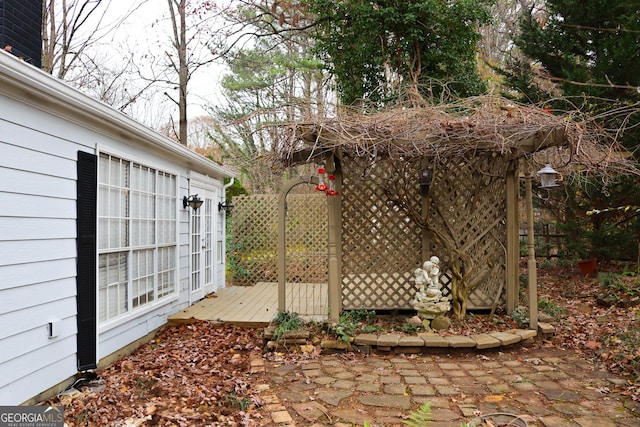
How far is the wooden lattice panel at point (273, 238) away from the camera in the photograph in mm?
8664

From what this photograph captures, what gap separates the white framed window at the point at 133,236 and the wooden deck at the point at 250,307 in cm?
58

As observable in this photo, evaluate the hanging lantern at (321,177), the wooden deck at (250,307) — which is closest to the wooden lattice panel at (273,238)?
the wooden deck at (250,307)

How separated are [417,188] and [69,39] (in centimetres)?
981

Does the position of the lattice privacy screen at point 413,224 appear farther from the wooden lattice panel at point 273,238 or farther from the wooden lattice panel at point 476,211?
the wooden lattice panel at point 273,238

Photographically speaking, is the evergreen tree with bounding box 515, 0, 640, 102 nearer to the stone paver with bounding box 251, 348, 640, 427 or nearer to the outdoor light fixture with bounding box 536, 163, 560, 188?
the outdoor light fixture with bounding box 536, 163, 560, 188

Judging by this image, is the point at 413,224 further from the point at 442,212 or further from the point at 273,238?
the point at 273,238

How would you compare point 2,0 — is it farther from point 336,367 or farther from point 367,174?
point 336,367

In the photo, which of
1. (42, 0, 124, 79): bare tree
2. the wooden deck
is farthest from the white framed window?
(42, 0, 124, 79): bare tree

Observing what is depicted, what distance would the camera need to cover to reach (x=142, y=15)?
11.2 meters

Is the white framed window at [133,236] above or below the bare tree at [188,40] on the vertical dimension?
below

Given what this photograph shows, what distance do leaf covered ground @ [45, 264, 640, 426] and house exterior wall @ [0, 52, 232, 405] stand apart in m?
0.37

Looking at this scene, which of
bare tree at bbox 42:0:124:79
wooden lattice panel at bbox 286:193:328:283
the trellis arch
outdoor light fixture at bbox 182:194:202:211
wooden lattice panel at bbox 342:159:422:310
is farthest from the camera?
bare tree at bbox 42:0:124:79

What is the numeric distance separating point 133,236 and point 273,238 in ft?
13.7

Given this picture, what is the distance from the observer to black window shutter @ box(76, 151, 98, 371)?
3797mm
